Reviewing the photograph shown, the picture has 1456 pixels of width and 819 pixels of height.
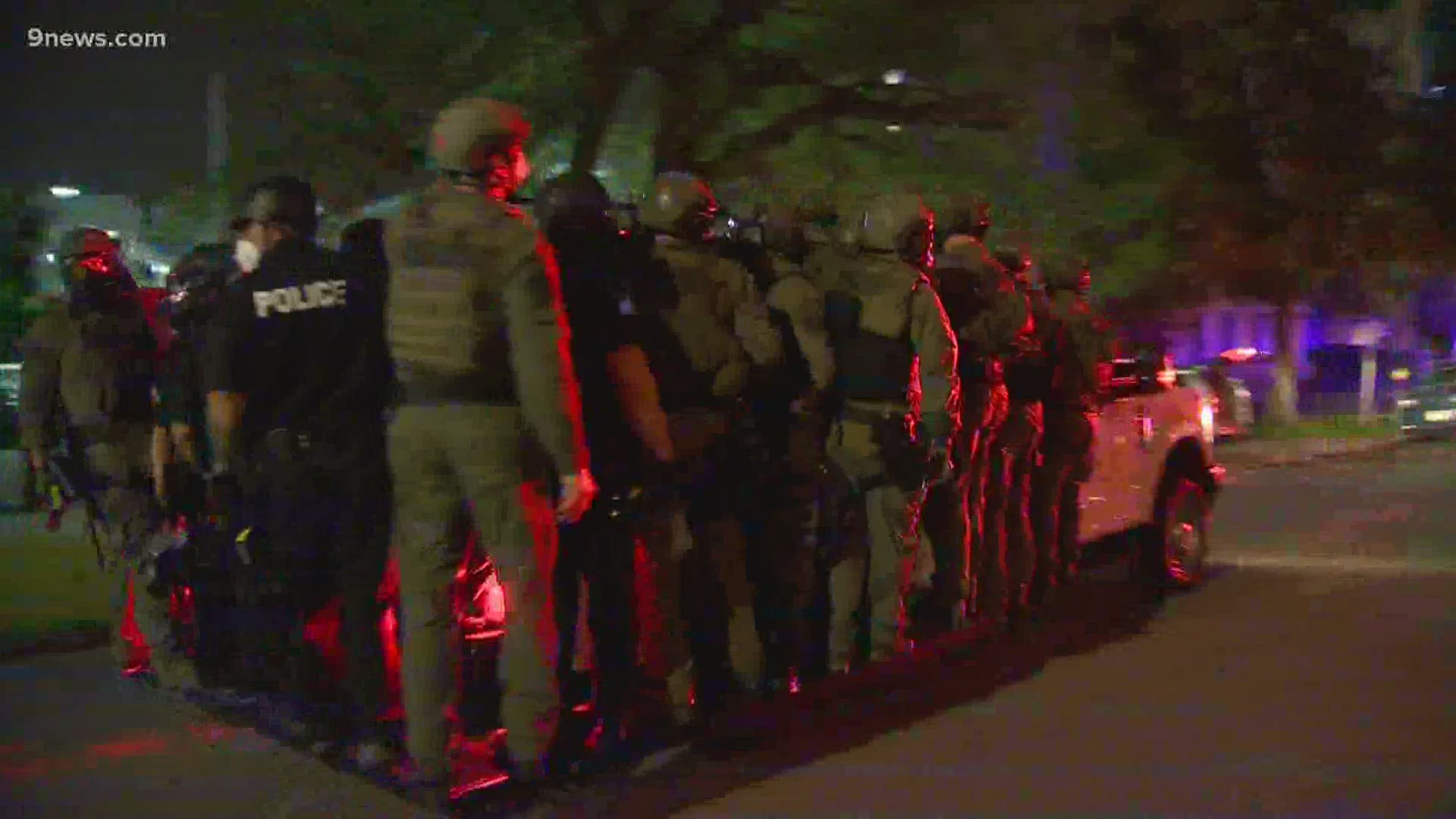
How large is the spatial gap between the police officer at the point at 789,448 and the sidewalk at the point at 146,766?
1830 mm

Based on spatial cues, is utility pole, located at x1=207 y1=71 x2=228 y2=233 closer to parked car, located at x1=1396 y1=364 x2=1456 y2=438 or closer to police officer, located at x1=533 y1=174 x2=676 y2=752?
police officer, located at x1=533 y1=174 x2=676 y2=752

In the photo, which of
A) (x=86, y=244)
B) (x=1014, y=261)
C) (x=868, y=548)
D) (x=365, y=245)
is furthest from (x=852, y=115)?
(x=365, y=245)

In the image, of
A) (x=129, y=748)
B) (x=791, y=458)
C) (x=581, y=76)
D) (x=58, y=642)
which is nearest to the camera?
(x=129, y=748)

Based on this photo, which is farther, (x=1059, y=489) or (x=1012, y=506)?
(x=1059, y=489)

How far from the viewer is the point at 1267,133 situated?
2070cm

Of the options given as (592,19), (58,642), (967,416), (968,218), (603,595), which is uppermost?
(592,19)

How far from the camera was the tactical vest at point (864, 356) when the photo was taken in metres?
6.54

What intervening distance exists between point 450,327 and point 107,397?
109 inches

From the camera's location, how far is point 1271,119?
20.6m

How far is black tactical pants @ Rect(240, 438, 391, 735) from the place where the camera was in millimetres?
5051

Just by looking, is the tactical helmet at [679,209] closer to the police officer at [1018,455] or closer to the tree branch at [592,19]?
the police officer at [1018,455]

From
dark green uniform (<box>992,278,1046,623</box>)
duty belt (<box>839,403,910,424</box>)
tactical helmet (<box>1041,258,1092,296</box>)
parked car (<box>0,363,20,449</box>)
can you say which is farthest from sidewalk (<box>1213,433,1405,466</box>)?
duty belt (<box>839,403,910,424</box>)

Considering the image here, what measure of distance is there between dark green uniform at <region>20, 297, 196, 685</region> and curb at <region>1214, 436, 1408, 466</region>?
16236mm

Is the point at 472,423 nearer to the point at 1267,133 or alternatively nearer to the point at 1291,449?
the point at 1267,133
